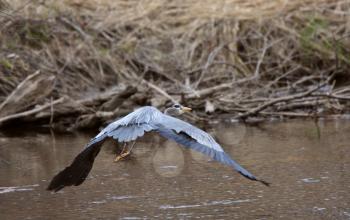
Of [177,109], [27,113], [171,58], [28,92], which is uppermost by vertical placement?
[171,58]

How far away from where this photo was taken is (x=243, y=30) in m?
11.0

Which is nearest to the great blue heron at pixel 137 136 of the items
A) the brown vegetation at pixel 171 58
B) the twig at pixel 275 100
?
the brown vegetation at pixel 171 58

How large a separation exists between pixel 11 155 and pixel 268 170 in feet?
8.07

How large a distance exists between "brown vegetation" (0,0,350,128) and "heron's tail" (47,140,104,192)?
3.34 m

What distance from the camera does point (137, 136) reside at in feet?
16.0

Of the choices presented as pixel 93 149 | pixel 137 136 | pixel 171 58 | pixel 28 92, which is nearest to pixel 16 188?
pixel 93 149

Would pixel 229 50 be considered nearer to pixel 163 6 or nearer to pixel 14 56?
pixel 163 6

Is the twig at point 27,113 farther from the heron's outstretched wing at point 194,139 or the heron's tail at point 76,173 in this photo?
the heron's outstretched wing at point 194,139

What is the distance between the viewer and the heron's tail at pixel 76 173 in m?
4.91

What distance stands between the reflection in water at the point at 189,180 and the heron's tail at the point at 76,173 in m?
0.16

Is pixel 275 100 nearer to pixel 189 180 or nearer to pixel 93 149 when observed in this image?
pixel 189 180

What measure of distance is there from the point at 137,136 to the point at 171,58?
18.3ft

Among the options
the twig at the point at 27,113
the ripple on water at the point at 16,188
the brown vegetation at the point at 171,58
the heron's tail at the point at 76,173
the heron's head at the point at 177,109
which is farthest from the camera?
the brown vegetation at the point at 171,58

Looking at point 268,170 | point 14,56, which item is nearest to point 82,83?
point 14,56
